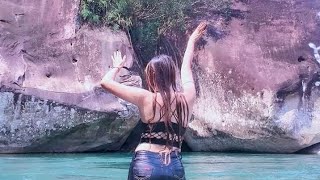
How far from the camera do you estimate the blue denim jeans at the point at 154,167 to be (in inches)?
105

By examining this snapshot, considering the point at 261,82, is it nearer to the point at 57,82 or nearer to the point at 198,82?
the point at 198,82

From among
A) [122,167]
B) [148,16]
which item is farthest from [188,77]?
[148,16]

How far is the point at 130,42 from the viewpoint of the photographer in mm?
13109

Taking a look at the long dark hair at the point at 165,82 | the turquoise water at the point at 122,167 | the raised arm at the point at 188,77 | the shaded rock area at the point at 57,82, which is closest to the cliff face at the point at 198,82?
the shaded rock area at the point at 57,82

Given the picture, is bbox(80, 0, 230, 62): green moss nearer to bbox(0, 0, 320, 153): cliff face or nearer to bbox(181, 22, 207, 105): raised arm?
bbox(0, 0, 320, 153): cliff face

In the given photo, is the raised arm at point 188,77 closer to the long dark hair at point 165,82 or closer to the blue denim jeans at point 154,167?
the long dark hair at point 165,82

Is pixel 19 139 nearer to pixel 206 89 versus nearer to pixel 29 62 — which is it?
pixel 29 62

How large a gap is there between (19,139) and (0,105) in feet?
2.28

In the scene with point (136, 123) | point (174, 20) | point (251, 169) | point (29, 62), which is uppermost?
point (174, 20)

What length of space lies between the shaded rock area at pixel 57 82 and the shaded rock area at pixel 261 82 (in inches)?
76.0

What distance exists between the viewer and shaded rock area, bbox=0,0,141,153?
456 inches

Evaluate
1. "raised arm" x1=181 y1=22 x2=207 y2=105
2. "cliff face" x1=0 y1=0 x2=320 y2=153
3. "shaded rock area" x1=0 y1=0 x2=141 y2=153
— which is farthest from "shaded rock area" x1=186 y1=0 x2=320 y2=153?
"raised arm" x1=181 y1=22 x2=207 y2=105

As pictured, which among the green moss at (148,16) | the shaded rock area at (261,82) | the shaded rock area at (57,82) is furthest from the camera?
the green moss at (148,16)

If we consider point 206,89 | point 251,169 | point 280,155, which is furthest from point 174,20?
point 251,169
